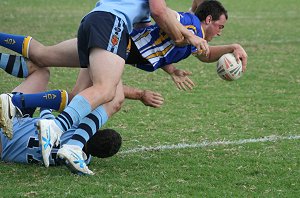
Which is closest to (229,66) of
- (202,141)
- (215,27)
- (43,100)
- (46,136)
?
(215,27)

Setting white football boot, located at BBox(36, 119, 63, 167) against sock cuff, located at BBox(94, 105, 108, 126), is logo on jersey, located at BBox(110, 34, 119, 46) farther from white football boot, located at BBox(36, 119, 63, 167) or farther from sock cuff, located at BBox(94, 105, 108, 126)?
white football boot, located at BBox(36, 119, 63, 167)

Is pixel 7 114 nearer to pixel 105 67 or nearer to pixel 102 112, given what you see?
pixel 102 112

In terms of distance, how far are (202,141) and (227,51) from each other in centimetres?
99

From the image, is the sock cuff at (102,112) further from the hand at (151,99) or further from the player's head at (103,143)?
the hand at (151,99)

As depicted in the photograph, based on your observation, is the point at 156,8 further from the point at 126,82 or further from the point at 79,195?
the point at 126,82

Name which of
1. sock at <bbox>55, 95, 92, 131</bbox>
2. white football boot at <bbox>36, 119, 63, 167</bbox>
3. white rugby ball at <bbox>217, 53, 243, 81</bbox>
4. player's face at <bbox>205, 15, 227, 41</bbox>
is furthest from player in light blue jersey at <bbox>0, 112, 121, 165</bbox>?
player's face at <bbox>205, 15, 227, 41</bbox>

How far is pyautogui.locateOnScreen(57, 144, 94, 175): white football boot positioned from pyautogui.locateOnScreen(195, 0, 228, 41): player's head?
1.88m

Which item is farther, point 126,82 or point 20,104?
point 126,82

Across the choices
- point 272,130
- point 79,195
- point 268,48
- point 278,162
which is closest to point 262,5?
point 268,48

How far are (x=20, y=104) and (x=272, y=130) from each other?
9.04 ft

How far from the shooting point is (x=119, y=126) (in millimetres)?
7828

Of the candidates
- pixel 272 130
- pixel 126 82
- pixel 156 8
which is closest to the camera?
pixel 156 8

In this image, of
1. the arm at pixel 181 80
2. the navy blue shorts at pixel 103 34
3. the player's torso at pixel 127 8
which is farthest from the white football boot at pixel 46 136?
the arm at pixel 181 80

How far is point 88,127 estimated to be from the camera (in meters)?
5.86
